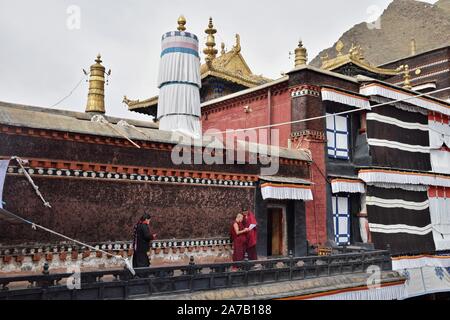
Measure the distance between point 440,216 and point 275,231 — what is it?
367 inches

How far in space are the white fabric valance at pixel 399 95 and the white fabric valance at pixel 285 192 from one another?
200 inches

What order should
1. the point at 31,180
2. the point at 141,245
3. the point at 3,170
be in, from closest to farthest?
the point at 3,170 < the point at 31,180 < the point at 141,245

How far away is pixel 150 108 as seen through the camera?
2225 centimetres

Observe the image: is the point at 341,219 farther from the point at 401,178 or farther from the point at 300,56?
the point at 300,56

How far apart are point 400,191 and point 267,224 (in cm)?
669

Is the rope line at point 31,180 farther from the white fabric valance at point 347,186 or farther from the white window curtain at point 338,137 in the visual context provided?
the white window curtain at point 338,137

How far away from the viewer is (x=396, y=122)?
54.8ft

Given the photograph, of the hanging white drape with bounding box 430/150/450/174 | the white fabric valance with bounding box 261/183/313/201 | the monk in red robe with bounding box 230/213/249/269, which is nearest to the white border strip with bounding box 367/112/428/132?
the hanging white drape with bounding box 430/150/450/174

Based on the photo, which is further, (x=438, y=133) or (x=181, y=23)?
(x=438, y=133)

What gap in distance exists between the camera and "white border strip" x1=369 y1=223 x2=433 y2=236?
15.2 metres

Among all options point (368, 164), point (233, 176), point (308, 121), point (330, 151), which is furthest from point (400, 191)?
point (233, 176)

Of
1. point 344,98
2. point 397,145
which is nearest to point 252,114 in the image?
point 344,98

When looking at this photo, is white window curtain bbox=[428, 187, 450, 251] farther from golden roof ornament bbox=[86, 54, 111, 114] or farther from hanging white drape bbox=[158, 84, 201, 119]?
golden roof ornament bbox=[86, 54, 111, 114]
